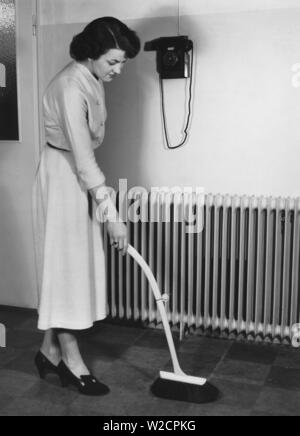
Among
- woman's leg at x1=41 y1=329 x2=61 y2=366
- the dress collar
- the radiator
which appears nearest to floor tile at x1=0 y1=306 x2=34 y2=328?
the radiator

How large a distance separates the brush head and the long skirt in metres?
0.36

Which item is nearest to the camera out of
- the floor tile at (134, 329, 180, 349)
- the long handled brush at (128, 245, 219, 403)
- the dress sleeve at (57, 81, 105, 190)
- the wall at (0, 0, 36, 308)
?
the dress sleeve at (57, 81, 105, 190)

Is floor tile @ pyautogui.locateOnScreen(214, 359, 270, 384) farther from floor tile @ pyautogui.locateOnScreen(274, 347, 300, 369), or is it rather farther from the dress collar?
the dress collar

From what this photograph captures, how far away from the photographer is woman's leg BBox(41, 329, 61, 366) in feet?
8.00

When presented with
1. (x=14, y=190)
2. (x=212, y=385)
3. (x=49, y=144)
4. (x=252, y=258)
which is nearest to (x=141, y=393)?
(x=212, y=385)

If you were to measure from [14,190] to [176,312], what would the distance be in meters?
1.13

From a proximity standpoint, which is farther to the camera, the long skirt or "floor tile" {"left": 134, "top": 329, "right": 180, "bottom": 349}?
"floor tile" {"left": 134, "top": 329, "right": 180, "bottom": 349}

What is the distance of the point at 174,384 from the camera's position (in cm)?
227

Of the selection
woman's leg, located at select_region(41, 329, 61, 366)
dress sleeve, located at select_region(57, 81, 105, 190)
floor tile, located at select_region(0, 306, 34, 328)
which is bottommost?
floor tile, located at select_region(0, 306, 34, 328)

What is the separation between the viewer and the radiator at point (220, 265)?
9.02ft

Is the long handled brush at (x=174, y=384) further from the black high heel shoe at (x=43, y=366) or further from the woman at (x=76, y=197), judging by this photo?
the black high heel shoe at (x=43, y=366)

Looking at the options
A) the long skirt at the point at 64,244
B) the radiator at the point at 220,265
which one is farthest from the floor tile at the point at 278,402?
the long skirt at the point at 64,244

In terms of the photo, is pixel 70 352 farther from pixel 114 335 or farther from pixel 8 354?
pixel 114 335
